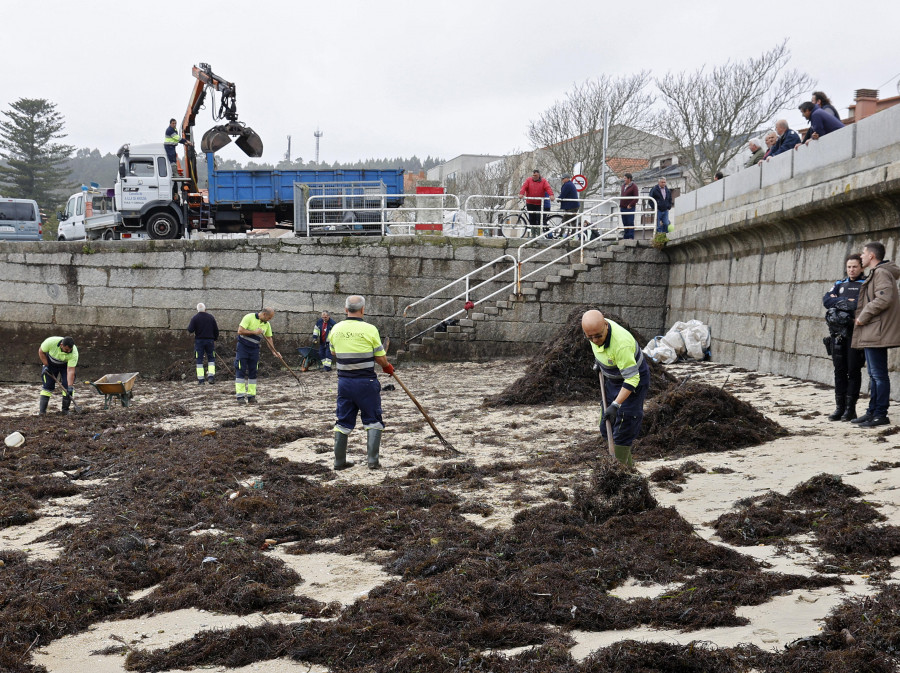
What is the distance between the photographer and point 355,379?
315 inches

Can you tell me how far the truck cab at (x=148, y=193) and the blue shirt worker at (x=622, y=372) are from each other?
16602 millimetres

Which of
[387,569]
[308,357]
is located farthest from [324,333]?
[387,569]

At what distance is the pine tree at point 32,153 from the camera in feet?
187

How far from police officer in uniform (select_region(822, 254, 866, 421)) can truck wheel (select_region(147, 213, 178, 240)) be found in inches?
653

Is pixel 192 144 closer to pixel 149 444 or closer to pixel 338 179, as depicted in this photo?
pixel 338 179

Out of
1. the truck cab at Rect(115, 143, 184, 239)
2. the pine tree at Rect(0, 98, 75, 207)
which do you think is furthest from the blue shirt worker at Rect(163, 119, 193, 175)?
the pine tree at Rect(0, 98, 75, 207)

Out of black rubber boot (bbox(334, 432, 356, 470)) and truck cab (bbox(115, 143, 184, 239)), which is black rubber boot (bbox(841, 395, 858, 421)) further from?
truck cab (bbox(115, 143, 184, 239))

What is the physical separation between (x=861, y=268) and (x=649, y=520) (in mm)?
4133

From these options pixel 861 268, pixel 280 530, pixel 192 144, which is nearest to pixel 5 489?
pixel 280 530

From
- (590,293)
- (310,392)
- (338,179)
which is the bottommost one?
(310,392)

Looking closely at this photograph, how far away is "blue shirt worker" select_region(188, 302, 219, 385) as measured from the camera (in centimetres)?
1616

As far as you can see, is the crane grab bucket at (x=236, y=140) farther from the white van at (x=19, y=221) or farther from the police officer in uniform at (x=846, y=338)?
the police officer in uniform at (x=846, y=338)

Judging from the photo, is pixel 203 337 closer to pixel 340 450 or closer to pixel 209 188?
pixel 209 188

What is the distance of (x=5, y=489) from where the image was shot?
7.25m
